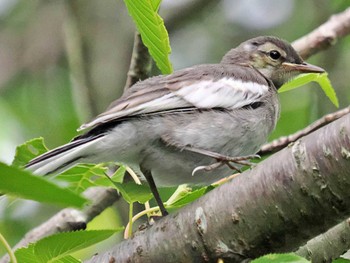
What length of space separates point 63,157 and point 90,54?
99.5 inches

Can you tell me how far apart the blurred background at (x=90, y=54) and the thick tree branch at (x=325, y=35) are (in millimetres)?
968

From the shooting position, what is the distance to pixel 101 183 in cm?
322

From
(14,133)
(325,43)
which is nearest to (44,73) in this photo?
(14,133)

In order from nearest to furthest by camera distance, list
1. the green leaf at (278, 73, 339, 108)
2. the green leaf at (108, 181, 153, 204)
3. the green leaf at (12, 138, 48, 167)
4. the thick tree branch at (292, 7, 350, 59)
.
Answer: the green leaf at (108, 181, 153, 204) → the green leaf at (12, 138, 48, 167) → the green leaf at (278, 73, 339, 108) → the thick tree branch at (292, 7, 350, 59)

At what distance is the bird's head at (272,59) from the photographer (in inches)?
Answer: 188

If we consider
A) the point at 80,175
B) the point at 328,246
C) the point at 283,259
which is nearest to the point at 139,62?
the point at 80,175

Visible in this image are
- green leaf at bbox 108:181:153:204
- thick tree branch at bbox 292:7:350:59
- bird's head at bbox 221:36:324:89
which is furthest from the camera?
bird's head at bbox 221:36:324:89

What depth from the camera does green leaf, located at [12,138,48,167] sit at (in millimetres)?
3186

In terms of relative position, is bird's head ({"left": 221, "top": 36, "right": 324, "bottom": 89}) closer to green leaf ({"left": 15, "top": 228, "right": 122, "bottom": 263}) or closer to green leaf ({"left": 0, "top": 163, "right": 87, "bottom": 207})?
green leaf ({"left": 15, "top": 228, "right": 122, "bottom": 263})

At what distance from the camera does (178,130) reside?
142 inches

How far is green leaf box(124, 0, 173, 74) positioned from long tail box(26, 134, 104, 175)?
49 cm

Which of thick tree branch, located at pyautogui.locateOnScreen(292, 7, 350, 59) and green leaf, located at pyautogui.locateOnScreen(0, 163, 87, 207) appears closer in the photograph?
green leaf, located at pyautogui.locateOnScreen(0, 163, 87, 207)

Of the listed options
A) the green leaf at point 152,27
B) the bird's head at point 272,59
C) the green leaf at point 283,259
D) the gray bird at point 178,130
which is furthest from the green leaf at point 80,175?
the bird's head at point 272,59

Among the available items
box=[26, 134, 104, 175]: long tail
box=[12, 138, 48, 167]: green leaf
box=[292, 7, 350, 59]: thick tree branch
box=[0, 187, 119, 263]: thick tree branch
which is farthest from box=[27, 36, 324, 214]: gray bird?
box=[292, 7, 350, 59]: thick tree branch
